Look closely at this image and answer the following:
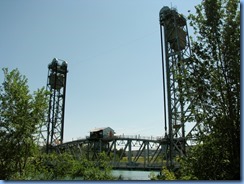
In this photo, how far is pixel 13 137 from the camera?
810 centimetres

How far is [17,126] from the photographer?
8.13m

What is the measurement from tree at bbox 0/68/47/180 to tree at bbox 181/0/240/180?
468cm

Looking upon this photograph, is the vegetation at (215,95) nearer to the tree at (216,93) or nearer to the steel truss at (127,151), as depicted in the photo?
the tree at (216,93)

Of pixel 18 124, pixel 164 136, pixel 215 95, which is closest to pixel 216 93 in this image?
pixel 215 95

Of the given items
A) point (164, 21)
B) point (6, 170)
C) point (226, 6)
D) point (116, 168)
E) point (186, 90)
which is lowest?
point (116, 168)

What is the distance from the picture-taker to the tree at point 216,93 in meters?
5.66

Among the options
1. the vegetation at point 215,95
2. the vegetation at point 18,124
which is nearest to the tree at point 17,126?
the vegetation at point 18,124

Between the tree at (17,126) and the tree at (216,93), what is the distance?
15.3ft

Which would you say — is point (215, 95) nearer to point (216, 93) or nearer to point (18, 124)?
point (216, 93)

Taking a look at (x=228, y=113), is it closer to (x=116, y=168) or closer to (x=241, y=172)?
(x=241, y=172)

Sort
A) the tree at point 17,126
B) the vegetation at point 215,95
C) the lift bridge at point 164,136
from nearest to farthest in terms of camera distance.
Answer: the vegetation at point 215,95, the tree at point 17,126, the lift bridge at point 164,136

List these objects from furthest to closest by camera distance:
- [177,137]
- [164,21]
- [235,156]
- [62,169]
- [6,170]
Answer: [164,21] < [177,137] < [62,169] < [6,170] < [235,156]

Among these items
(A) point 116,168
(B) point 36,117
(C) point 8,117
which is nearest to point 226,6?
(B) point 36,117

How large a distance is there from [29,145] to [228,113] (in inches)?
223
